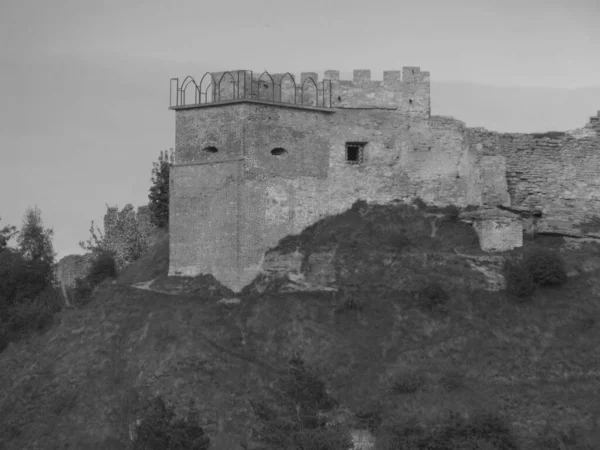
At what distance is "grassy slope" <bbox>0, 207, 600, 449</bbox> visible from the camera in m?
45.5

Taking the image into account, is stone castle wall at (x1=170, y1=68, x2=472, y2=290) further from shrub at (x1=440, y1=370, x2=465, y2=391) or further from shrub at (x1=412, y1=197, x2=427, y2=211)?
shrub at (x1=440, y1=370, x2=465, y2=391)

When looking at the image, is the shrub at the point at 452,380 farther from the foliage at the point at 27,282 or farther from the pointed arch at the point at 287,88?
the foliage at the point at 27,282

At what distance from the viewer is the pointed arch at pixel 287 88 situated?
5347cm

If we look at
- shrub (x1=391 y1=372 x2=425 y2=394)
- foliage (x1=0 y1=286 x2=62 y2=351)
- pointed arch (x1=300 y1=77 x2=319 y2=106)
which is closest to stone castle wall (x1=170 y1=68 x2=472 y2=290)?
pointed arch (x1=300 y1=77 x2=319 y2=106)

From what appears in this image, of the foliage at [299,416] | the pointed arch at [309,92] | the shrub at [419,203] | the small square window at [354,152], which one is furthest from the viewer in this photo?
the small square window at [354,152]

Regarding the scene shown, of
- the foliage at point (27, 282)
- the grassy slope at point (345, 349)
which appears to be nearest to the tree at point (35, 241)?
the foliage at point (27, 282)

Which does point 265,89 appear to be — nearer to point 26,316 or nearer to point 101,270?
point 101,270

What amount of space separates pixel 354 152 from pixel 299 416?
13.0 m

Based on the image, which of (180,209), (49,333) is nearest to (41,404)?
(49,333)

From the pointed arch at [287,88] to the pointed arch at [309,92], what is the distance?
1.09ft

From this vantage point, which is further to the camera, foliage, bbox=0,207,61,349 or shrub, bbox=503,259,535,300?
foliage, bbox=0,207,61,349

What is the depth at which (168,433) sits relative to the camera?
44.2 metres

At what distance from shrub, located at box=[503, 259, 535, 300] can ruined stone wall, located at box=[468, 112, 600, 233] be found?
5053 millimetres

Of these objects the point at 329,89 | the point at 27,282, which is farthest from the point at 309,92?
the point at 27,282
